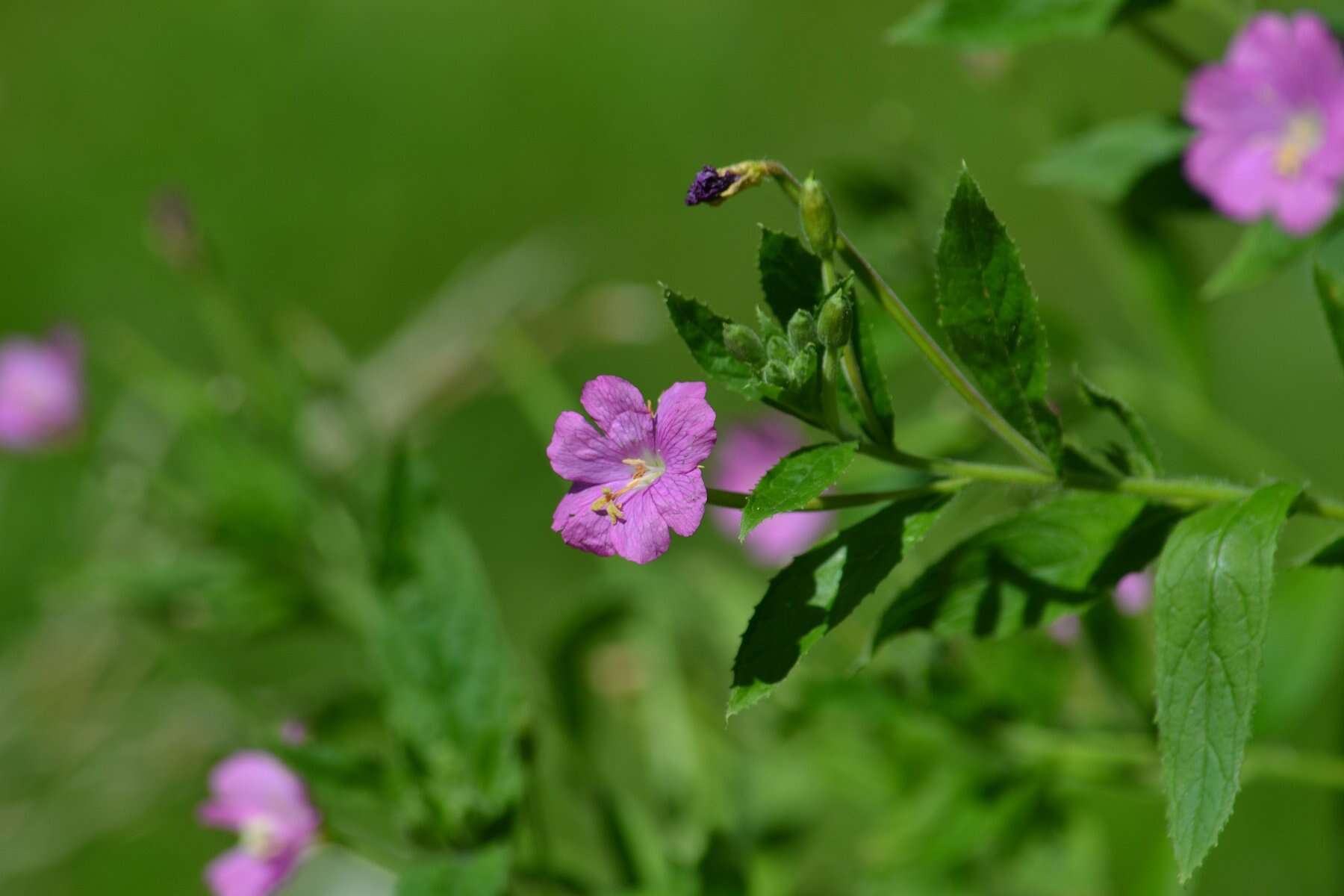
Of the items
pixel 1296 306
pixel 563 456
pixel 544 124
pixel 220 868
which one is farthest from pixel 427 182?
pixel 563 456

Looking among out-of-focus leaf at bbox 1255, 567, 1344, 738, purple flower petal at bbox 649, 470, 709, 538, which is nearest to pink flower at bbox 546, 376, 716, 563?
purple flower petal at bbox 649, 470, 709, 538

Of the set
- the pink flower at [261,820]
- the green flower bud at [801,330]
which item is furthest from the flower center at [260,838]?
the green flower bud at [801,330]

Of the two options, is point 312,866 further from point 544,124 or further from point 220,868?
point 544,124

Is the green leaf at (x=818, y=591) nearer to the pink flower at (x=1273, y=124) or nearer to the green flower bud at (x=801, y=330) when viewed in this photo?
the green flower bud at (x=801, y=330)

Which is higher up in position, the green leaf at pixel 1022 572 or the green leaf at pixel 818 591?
the green leaf at pixel 818 591

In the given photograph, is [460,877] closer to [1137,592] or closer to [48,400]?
[1137,592]

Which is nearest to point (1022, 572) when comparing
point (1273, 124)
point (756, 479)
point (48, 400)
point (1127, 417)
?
point (1127, 417)

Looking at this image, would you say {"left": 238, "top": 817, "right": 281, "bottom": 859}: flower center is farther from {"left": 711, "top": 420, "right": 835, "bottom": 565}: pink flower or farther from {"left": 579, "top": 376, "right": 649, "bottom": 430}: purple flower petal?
{"left": 711, "top": 420, "right": 835, "bottom": 565}: pink flower
